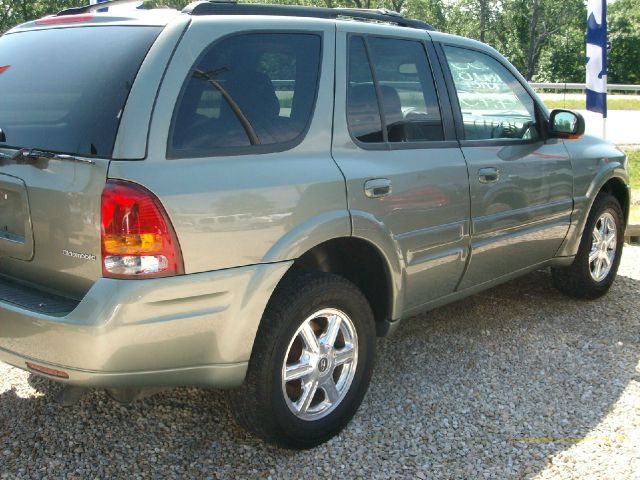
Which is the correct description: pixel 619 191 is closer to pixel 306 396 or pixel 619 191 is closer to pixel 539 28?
pixel 306 396

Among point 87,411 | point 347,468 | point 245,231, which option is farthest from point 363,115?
point 87,411

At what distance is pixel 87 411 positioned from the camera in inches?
139

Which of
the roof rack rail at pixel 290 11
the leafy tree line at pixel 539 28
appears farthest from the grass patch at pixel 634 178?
the leafy tree line at pixel 539 28

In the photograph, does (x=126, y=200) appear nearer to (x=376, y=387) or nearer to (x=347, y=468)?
(x=347, y=468)

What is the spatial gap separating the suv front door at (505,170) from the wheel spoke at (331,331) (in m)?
1.03

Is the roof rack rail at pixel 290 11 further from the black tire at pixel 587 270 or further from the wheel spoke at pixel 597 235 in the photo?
the wheel spoke at pixel 597 235

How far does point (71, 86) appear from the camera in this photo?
2834 mm

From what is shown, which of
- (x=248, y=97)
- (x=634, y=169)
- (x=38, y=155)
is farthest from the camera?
(x=634, y=169)

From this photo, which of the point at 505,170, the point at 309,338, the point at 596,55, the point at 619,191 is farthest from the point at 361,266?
the point at 596,55

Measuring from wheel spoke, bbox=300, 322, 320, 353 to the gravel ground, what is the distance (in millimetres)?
453

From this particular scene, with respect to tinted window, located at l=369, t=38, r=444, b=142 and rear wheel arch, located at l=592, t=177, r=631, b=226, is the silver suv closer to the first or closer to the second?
tinted window, located at l=369, t=38, r=444, b=142

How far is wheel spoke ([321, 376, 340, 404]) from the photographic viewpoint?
3303 millimetres

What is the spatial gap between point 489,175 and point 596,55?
196 inches

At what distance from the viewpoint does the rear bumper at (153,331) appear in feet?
8.43
